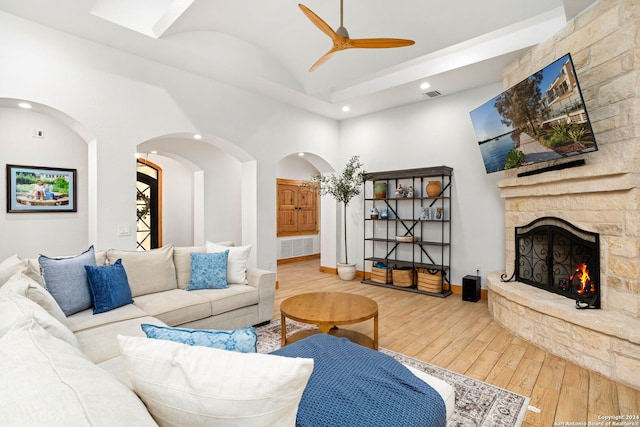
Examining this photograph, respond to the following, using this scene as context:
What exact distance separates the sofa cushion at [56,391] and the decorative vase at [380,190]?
520 cm

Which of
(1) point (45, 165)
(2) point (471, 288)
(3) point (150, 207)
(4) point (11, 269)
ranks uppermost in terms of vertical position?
(1) point (45, 165)

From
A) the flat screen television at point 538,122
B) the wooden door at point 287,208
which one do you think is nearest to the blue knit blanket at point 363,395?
the flat screen television at point 538,122

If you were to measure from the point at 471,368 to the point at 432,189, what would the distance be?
3.01 m

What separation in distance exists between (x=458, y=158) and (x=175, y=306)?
439cm

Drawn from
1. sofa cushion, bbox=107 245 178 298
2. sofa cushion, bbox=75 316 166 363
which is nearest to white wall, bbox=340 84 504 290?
sofa cushion, bbox=107 245 178 298

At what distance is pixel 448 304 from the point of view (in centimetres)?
450

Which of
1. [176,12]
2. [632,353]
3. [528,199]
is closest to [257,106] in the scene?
[176,12]

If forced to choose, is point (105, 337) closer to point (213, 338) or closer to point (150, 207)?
point (213, 338)

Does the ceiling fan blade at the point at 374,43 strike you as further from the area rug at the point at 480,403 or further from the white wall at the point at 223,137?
the area rug at the point at 480,403

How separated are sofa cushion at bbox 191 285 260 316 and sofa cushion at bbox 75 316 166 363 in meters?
0.74

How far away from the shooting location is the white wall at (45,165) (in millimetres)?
4156

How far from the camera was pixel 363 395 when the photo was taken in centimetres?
143

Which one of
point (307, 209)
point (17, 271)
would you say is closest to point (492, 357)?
point (17, 271)

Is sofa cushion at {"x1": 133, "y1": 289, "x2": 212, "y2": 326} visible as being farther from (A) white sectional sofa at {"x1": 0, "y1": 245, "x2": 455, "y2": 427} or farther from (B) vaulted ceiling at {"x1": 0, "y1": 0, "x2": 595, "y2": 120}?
(B) vaulted ceiling at {"x1": 0, "y1": 0, "x2": 595, "y2": 120}
